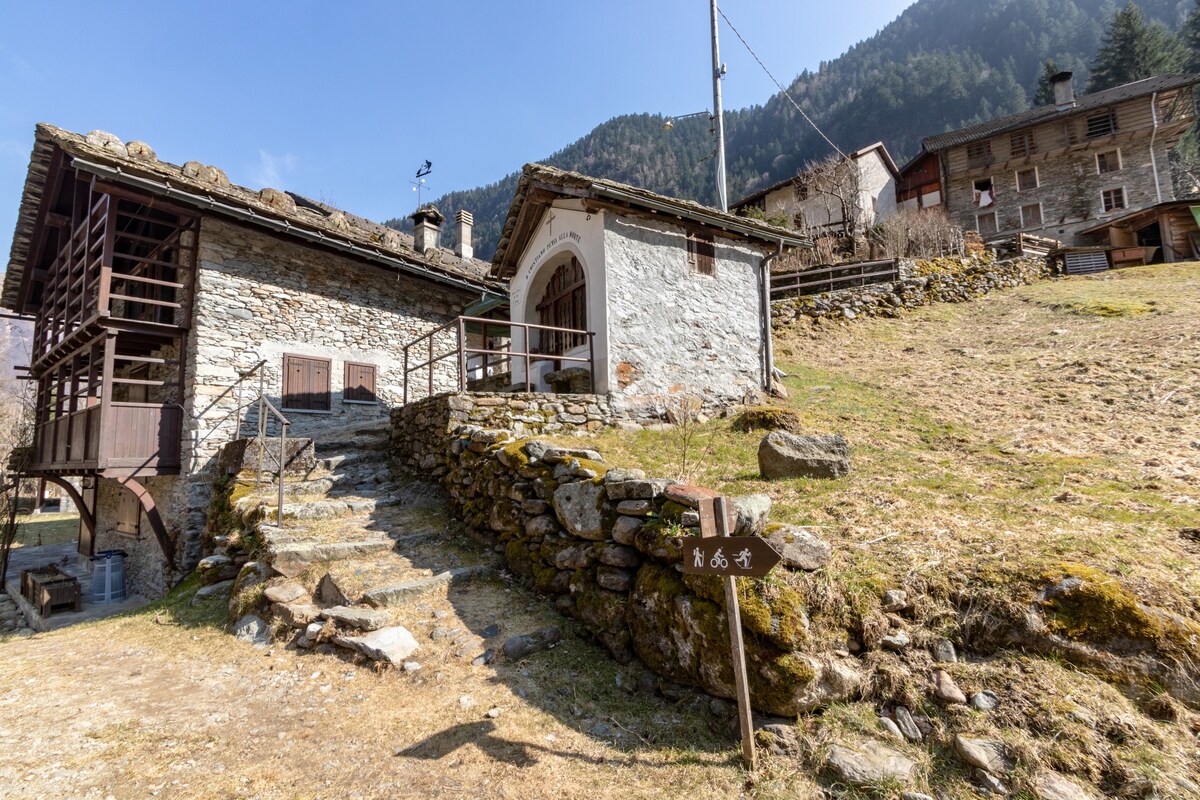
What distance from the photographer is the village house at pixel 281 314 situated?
9828 mm

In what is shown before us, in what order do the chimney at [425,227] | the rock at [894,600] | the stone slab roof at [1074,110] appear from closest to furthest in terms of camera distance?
the rock at [894,600] < the chimney at [425,227] < the stone slab roof at [1074,110]

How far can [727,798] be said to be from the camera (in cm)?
280

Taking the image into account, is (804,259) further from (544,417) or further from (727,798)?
(727,798)

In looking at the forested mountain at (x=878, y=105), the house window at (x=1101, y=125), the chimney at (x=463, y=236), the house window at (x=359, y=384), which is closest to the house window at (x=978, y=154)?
the house window at (x=1101, y=125)

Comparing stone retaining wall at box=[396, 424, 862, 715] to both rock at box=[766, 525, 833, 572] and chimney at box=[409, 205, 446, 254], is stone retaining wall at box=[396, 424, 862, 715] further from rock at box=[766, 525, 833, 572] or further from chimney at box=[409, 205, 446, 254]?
chimney at box=[409, 205, 446, 254]

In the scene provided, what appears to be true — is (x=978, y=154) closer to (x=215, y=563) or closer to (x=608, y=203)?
(x=608, y=203)

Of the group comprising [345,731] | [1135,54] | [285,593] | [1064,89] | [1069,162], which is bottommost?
Answer: [345,731]

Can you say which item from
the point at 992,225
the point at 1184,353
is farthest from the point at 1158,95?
the point at 1184,353

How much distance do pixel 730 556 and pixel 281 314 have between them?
1205cm

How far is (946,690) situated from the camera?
10.00ft

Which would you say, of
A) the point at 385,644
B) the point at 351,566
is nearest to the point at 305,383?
the point at 351,566

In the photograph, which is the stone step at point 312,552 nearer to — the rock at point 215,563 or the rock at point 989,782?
the rock at point 215,563

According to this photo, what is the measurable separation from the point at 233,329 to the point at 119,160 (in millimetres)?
3340

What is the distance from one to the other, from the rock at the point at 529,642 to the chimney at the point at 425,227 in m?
13.8
